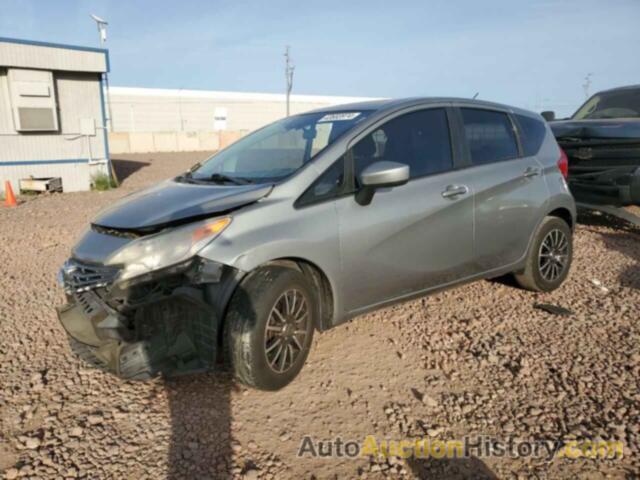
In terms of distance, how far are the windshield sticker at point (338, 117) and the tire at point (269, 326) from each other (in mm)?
1308

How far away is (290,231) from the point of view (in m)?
2.94

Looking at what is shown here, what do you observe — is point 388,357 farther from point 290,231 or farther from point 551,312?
point 551,312

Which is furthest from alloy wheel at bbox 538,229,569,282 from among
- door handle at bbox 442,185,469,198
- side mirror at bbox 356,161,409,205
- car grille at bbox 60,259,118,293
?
car grille at bbox 60,259,118,293

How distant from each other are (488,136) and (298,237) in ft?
→ 7.21

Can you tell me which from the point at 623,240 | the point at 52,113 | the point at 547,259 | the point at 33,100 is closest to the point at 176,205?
the point at 547,259

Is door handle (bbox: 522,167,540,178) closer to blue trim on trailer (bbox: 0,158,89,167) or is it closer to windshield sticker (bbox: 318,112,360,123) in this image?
windshield sticker (bbox: 318,112,360,123)

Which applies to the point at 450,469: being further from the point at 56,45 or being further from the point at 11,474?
the point at 56,45

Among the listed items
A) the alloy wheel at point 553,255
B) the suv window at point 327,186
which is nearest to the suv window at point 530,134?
the alloy wheel at point 553,255

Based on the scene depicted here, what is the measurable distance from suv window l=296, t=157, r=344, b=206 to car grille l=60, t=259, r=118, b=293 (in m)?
Result: 1.19

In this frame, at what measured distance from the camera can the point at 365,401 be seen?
9.70 ft

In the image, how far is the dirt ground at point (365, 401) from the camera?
241 cm

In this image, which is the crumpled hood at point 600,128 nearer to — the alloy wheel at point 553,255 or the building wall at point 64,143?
the alloy wheel at point 553,255

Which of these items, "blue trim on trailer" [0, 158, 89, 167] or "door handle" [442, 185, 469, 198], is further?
"blue trim on trailer" [0, 158, 89, 167]

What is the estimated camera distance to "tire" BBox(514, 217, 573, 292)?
176 inches
